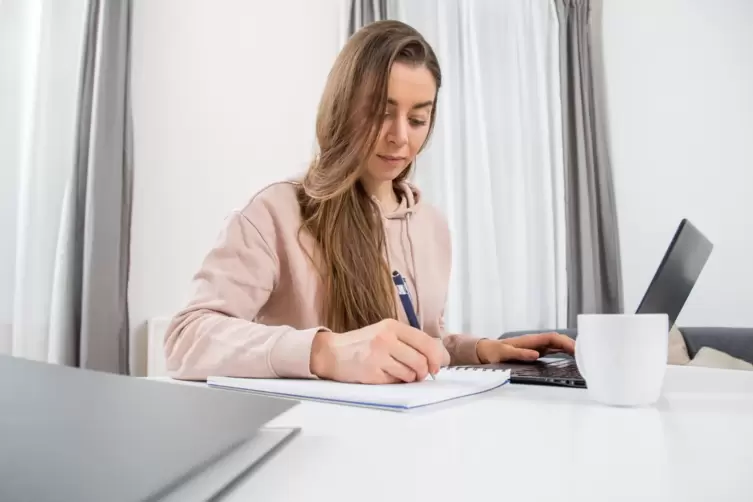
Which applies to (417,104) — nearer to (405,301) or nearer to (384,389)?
(405,301)

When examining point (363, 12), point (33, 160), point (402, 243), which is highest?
point (363, 12)

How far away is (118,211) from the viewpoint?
238 cm

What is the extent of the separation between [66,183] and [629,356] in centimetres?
246

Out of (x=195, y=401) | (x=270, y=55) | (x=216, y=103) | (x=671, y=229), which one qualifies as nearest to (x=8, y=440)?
(x=195, y=401)

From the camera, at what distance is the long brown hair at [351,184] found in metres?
1.09

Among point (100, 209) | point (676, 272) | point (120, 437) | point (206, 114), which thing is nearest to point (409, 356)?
point (120, 437)

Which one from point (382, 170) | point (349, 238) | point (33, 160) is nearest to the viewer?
point (349, 238)

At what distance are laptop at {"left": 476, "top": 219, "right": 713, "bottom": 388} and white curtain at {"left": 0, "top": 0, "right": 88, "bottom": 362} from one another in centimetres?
210

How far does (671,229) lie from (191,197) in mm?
2501

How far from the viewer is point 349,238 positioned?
3.72ft

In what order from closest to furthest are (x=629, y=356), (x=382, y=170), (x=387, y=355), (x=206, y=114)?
(x=629, y=356)
(x=387, y=355)
(x=382, y=170)
(x=206, y=114)

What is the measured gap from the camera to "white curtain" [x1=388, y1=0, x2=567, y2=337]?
298 cm

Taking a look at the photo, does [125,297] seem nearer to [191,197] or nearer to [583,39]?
[191,197]

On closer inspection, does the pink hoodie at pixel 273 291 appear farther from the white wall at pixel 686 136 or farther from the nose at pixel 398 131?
the white wall at pixel 686 136
